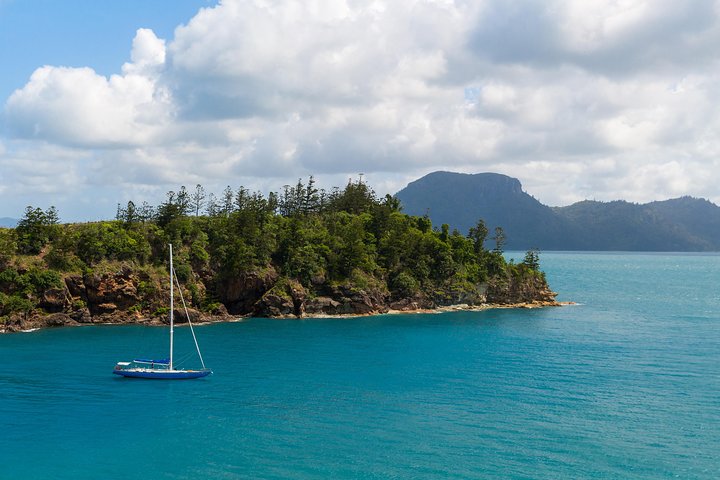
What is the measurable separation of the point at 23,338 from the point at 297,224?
64.1 metres

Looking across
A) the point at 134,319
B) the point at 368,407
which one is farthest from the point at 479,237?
the point at 368,407

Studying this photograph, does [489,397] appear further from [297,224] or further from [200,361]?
[297,224]

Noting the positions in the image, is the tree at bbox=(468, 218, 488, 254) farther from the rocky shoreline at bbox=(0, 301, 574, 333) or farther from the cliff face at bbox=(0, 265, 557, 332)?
the rocky shoreline at bbox=(0, 301, 574, 333)

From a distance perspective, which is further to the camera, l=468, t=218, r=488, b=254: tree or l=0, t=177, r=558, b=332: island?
l=468, t=218, r=488, b=254: tree

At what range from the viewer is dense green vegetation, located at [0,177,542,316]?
361 feet

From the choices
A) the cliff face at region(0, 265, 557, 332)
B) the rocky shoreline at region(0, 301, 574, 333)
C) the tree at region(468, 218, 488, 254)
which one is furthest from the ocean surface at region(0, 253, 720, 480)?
the tree at region(468, 218, 488, 254)

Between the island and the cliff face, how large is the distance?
0.24m

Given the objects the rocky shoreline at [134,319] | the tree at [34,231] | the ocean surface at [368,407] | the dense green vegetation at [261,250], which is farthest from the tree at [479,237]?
the tree at [34,231]

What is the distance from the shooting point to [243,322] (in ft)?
376

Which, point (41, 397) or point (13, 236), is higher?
point (13, 236)

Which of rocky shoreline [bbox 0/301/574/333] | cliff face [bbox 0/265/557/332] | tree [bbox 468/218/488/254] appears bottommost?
rocky shoreline [bbox 0/301/574/333]

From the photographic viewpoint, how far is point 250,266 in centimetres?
12256

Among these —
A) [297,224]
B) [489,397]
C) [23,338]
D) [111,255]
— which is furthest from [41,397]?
[297,224]

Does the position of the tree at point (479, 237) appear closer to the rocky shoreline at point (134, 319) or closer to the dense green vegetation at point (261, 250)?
the dense green vegetation at point (261, 250)
